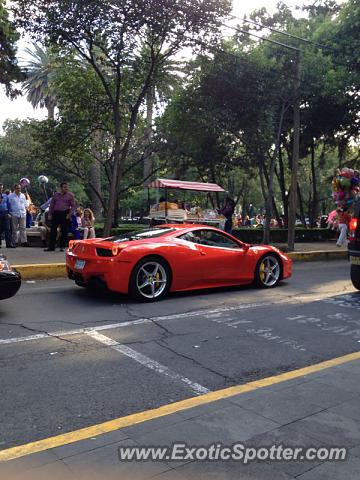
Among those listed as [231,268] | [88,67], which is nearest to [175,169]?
[88,67]

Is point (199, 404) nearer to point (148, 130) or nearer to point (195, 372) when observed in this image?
point (195, 372)

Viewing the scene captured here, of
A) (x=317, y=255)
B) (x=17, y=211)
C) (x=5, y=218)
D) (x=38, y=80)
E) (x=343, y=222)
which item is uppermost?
(x=38, y=80)

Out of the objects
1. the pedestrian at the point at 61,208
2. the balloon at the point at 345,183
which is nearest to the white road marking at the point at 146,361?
the pedestrian at the point at 61,208

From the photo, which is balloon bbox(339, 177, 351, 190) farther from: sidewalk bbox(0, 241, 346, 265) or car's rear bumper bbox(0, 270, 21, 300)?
car's rear bumper bbox(0, 270, 21, 300)

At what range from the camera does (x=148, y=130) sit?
2522cm

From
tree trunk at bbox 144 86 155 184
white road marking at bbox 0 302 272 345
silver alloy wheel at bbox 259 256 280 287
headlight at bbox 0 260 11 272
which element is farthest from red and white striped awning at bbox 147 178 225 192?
headlight at bbox 0 260 11 272

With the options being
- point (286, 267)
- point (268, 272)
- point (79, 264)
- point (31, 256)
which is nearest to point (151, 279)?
point (79, 264)

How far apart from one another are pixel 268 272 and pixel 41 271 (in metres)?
4.49

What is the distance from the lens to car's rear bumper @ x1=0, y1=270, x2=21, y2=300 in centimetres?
637

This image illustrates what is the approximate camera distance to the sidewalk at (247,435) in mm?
2834

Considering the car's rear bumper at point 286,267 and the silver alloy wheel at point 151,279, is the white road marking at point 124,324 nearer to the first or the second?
the silver alloy wheel at point 151,279

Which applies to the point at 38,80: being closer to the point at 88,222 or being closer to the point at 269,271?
the point at 88,222

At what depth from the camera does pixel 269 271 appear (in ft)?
30.8

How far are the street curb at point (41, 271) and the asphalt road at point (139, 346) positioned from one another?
91 cm
